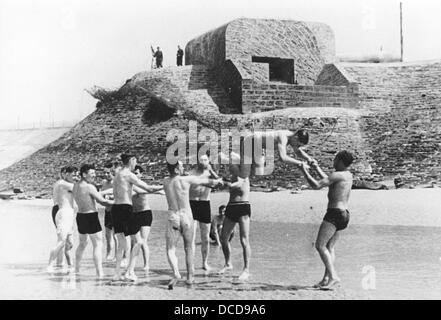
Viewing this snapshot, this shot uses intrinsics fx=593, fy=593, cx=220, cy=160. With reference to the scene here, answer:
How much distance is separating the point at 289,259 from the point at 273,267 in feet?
2.24

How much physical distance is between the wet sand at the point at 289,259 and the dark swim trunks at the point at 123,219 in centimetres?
63

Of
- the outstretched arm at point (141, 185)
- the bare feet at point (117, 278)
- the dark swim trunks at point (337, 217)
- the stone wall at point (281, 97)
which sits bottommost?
the bare feet at point (117, 278)

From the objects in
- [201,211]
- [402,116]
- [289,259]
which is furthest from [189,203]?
[402,116]

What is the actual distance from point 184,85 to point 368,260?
18049 mm

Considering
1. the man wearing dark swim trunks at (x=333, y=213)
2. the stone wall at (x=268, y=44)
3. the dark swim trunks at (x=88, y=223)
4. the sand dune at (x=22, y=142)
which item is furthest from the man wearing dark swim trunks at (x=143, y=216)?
the sand dune at (x=22, y=142)

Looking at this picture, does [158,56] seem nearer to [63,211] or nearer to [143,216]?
[63,211]

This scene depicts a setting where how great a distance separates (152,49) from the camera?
2900 cm

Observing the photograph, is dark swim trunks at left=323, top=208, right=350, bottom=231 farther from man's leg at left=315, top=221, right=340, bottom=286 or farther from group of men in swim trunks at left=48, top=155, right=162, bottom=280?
group of men in swim trunks at left=48, top=155, right=162, bottom=280

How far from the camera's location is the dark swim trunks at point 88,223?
7438 millimetres

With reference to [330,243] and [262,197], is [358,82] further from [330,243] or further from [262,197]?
[330,243]

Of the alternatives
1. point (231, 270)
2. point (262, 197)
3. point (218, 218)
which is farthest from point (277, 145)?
point (262, 197)

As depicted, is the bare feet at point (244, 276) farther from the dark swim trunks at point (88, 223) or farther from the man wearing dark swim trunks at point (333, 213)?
the dark swim trunks at point (88, 223)

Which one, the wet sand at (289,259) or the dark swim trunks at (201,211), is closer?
the wet sand at (289,259)
